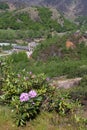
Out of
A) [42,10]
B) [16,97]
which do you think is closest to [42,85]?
[16,97]

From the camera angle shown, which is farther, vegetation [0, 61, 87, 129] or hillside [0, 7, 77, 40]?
hillside [0, 7, 77, 40]

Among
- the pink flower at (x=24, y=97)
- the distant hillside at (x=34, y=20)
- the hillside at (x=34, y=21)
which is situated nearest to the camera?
the pink flower at (x=24, y=97)

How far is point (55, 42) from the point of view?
6925cm

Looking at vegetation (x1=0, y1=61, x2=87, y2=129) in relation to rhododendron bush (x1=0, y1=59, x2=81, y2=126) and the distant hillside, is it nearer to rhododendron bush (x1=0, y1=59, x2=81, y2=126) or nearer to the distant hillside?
rhododendron bush (x1=0, y1=59, x2=81, y2=126)

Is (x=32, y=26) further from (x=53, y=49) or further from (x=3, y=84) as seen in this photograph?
(x=3, y=84)

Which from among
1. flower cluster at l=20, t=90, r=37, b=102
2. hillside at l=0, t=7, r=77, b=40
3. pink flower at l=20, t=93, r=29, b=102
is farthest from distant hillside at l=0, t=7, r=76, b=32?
pink flower at l=20, t=93, r=29, b=102

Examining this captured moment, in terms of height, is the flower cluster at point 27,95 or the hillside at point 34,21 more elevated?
the flower cluster at point 27,95

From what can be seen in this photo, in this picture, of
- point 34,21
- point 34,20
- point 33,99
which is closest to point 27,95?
point 33,99

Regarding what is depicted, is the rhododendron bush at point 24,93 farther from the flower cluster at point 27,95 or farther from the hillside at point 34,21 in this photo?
the hillside at point 34,21

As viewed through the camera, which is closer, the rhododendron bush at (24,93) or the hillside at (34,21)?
the rhododendron bush at (24,93)

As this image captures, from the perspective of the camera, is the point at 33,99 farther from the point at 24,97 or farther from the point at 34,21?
the point at 34,21

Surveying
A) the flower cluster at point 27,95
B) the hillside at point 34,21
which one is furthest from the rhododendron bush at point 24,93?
the hillside at point 34,21

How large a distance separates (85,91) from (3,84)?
20883 mm

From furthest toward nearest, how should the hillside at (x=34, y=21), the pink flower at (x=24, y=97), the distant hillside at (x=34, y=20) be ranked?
the distant hillside at (x=34, y=20) → the hillside at (x=34, y=21) → the pink flower at (x=24, y=97)
